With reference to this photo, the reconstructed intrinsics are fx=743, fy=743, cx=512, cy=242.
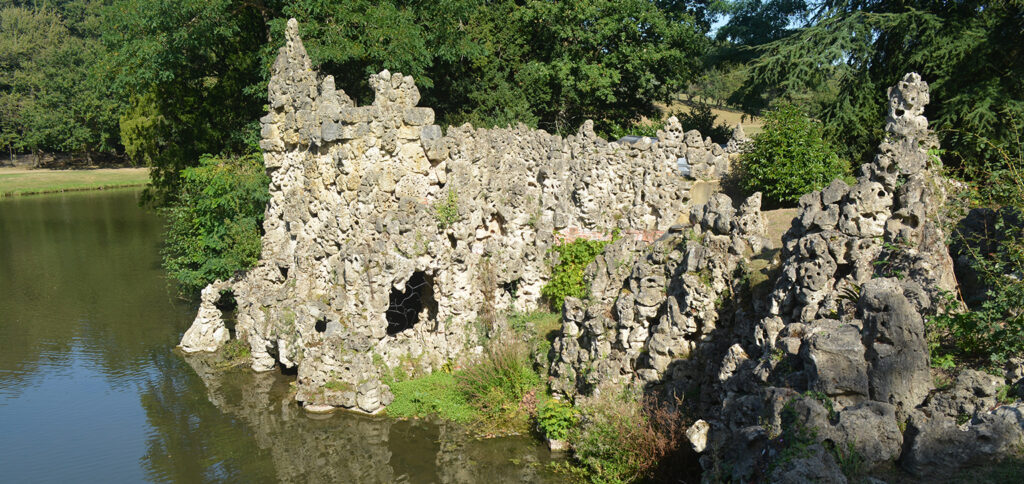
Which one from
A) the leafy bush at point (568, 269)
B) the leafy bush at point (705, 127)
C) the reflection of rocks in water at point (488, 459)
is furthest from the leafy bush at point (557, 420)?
the leafy bush at point (705, 127)

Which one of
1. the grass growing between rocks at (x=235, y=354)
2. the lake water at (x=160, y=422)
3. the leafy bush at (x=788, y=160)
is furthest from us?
the grass growing between rocks at (x=235, y=354)

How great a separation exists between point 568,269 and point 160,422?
867 centimetres

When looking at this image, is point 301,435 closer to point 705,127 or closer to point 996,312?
point 996,312

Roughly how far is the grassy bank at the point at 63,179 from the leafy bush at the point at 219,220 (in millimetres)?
35407

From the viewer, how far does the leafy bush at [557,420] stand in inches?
475

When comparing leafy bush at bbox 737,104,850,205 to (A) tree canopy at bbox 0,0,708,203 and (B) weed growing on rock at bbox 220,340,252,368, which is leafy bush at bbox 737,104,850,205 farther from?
(B) weed growing on rock at bbox 220,340,252,368

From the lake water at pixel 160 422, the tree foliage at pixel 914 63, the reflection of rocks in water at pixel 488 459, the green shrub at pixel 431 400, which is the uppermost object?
the tree foliage at pixel 914 63

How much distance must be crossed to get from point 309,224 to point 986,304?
1302 cm

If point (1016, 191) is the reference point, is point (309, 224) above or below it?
below

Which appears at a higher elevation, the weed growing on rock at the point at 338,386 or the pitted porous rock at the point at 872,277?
the pitted porous rock at the point at 872,277

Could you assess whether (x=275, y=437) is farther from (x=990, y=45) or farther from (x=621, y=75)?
(x=621, y=75)

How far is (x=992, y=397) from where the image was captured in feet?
22.9

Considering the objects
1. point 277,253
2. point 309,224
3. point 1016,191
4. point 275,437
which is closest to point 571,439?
point 275,437

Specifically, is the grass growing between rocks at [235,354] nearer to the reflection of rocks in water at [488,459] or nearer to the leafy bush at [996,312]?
the reflection of rocks in water at [488,459]
